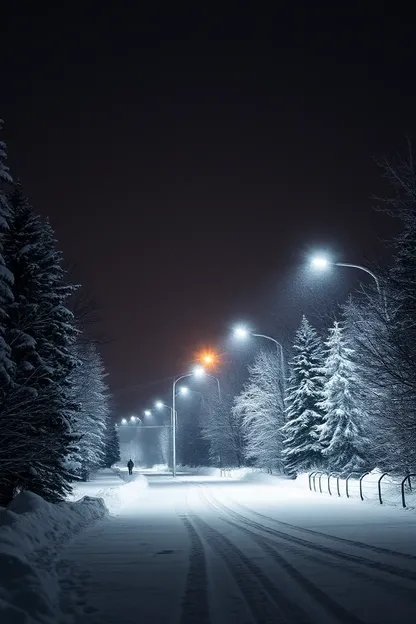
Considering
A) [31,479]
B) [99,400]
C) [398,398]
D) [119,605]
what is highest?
[99,400]

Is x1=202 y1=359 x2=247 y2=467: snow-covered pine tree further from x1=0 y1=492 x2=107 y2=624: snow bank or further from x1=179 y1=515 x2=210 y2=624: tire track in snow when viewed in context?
x1=179 y1=515 x2=210 y2=624: tire track in snow

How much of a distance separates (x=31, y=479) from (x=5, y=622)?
14754mm

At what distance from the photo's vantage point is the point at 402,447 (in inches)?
784

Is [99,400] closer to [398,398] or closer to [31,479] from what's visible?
[31,479]

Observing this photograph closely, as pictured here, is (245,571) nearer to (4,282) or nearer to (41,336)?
(4,282)

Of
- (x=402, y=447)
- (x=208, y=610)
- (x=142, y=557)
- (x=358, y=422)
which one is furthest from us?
(x=358, y=422)

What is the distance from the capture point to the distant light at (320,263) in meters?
20.7

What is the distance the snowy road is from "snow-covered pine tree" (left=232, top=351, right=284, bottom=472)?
3674 cm

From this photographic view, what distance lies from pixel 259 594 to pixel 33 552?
13.6 feet

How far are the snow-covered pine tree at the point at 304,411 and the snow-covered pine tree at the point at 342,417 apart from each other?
350 centimetres

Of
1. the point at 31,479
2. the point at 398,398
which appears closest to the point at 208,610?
the point at 398,398

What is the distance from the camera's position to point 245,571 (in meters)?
9.32

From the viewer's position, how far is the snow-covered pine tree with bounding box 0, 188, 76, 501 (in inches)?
740

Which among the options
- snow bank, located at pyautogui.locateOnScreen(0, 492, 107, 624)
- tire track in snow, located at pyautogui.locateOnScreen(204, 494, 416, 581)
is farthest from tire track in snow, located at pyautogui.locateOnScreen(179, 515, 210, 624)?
tire track in snow, located at pyautogui.locateOnScreen(204, 494, 416, 581)
